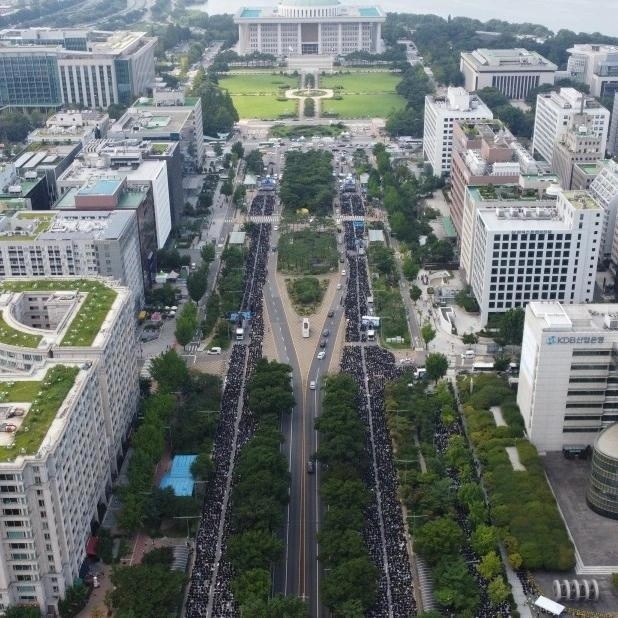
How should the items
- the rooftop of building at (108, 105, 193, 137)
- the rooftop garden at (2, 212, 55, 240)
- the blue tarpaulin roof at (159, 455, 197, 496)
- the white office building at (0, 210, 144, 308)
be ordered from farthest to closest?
the rooftop of building at (108, 105, 193, 137) → the rooftop garden at (2, 212, 55, 240) → the white office building at (0, 210, 144, 308) → the blue tarpaulin roof at (159, 455, 197, 496)

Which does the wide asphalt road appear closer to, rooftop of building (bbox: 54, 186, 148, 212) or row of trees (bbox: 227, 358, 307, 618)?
row of trees (bbox: 227, 358, 307, 618)

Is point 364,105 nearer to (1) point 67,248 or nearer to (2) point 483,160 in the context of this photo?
(2) point 483,160

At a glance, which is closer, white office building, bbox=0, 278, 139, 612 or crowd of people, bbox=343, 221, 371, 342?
Result: white office building, bbox=0, 278, 139, 612

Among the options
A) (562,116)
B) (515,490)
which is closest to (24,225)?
(515,490)

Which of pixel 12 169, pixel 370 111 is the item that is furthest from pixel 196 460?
pixel 370 111

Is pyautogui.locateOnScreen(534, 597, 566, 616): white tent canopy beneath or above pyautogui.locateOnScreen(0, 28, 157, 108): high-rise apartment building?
beneath

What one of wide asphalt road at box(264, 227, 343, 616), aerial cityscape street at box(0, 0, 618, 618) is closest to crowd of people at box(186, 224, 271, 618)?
aerial cityscape street at box(0, 0, 618, 618)

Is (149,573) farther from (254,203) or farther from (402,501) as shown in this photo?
(254,203)

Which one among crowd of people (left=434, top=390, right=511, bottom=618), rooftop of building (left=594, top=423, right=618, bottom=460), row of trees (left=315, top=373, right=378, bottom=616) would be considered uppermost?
rooftop of building (left=594, top=423, right=618, bottom=460)
